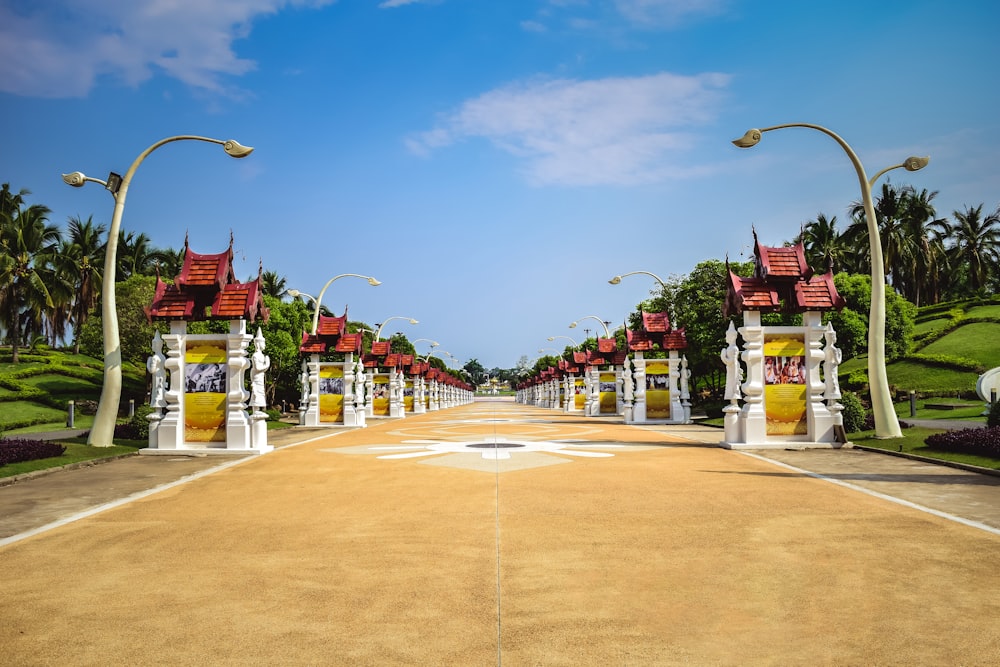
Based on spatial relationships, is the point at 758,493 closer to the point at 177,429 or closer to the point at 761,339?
the point at 761,339

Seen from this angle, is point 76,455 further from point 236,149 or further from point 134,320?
point 134,320

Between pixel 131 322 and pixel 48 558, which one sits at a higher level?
pixel 131 322

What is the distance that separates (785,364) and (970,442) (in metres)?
5.29

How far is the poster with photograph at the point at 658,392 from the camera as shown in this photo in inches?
1320

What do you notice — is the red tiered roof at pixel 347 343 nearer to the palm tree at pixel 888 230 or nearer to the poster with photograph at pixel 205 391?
the poster with photograph at pixel 205 391

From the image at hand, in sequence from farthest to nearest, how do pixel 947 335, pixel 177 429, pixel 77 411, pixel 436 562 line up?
pixel 947 335 → pixel 77 411 → pixel 177 429 → pixel 436 562

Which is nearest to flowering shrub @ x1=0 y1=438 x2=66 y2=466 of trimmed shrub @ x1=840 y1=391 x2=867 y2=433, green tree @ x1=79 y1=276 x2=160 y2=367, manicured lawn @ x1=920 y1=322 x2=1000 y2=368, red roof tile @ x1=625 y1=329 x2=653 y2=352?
trimmed shrub @ x1=840 y1=391 x2=867 y2=433

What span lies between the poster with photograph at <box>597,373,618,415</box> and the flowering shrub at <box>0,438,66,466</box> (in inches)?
1375

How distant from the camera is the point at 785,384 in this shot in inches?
734

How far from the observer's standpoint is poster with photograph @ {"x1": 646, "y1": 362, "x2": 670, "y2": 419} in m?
33.5

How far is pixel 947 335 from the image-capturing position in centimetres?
5128

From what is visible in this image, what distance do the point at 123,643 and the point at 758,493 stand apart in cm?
862

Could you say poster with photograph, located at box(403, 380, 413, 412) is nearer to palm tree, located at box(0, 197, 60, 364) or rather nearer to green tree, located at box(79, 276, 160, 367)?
green tree, located at box(79, 276, 160, 367)

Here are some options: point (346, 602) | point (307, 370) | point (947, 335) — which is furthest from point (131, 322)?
point (947, 335)
